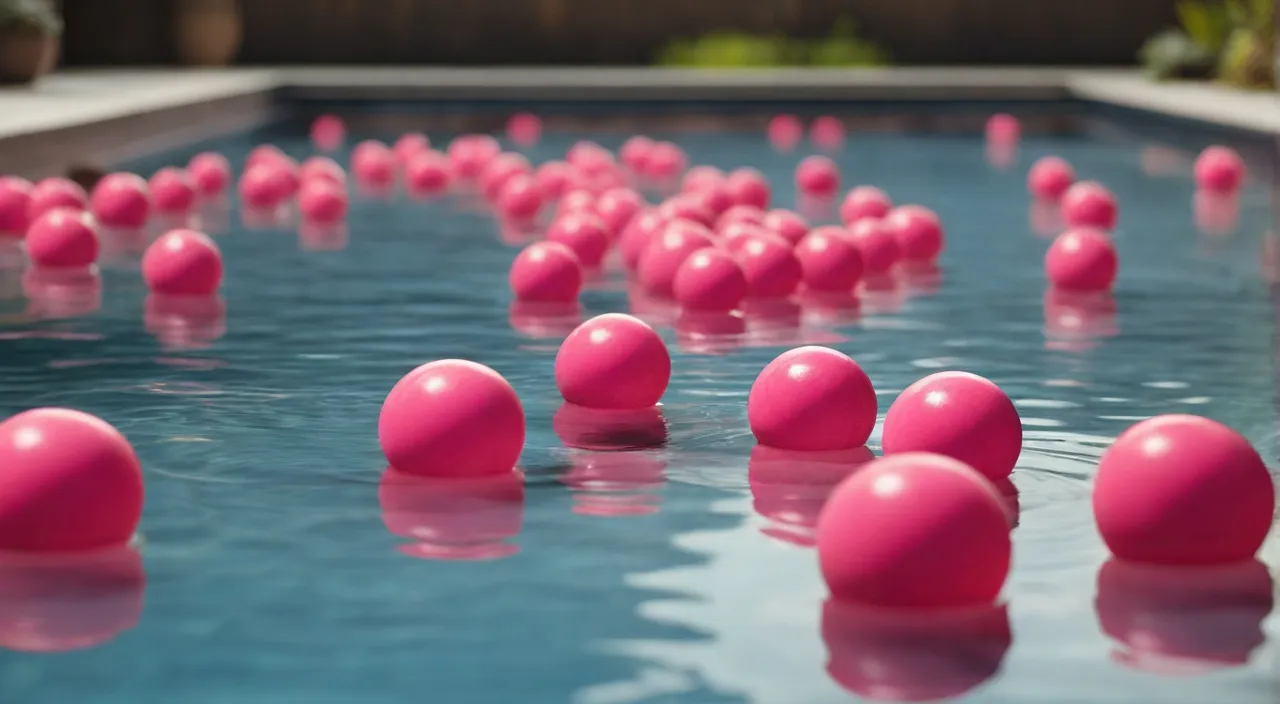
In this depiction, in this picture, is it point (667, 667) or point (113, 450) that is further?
point (113, 450)

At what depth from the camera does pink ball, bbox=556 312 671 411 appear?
18.2 ft

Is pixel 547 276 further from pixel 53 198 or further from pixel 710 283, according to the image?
pixel 53 198

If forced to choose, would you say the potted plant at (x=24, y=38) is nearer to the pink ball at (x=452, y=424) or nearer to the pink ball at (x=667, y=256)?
the pink ball at (x=667, y=256)

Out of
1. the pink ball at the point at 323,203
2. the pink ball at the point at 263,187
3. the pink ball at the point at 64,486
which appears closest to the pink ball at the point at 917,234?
the pink ball at the point at 323,203

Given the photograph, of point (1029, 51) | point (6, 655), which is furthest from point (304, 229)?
point (1029, 51)

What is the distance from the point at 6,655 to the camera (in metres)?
3.38

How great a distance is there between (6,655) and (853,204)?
7.70m

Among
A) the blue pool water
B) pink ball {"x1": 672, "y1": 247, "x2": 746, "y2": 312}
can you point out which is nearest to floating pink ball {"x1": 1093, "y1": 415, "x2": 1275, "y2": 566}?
the blue pool water

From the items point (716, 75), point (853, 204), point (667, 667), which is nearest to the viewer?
point (667, 667)

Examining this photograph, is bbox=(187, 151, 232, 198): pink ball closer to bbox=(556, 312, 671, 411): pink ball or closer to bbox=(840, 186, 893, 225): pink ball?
bbox=(840, 186, 893, 225): pink ball

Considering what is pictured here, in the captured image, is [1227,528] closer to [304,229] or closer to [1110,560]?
[1110,560]

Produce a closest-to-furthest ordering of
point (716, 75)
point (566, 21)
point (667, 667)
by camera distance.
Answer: point (667, 667), point (716, 75), point (566, 21)

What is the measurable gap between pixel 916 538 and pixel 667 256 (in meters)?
4.63

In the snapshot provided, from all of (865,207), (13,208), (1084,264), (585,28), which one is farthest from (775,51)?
(1084,264)
